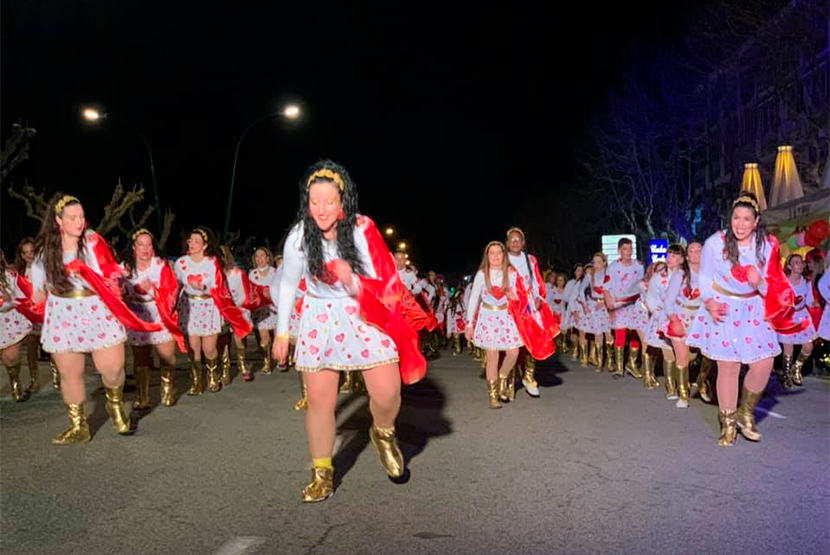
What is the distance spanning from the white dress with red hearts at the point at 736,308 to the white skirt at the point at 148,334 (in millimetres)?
5479

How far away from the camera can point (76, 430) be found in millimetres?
7031

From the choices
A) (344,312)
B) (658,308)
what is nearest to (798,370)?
(658,308)

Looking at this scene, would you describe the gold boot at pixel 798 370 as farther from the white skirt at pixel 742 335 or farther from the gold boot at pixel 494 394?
the white skirt at pixel 742 335

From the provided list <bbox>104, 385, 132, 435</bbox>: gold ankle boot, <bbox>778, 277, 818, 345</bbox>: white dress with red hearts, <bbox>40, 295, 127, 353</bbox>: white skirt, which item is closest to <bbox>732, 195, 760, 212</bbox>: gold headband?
<bbox>778, 277, 818, 345</bbox>: white dress with red hearts

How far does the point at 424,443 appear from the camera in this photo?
6.96 metres

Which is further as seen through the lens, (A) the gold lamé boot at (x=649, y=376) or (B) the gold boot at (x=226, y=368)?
(B) the gold boot at (x=226, y=368)

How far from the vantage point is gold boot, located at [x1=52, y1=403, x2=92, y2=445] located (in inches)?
275

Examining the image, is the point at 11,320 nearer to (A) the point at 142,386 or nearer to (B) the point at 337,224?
(A) the point at 142,386

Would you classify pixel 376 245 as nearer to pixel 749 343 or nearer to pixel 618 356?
pixel 749 343

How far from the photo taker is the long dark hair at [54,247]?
22.3ft

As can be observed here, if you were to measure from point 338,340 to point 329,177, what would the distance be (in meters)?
1.08

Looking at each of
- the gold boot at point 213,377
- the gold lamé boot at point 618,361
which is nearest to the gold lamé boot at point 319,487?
the gold boot at point 213,377

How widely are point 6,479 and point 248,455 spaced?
1.79 m

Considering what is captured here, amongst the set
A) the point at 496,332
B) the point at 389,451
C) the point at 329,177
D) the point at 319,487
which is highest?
the point at 329,177
